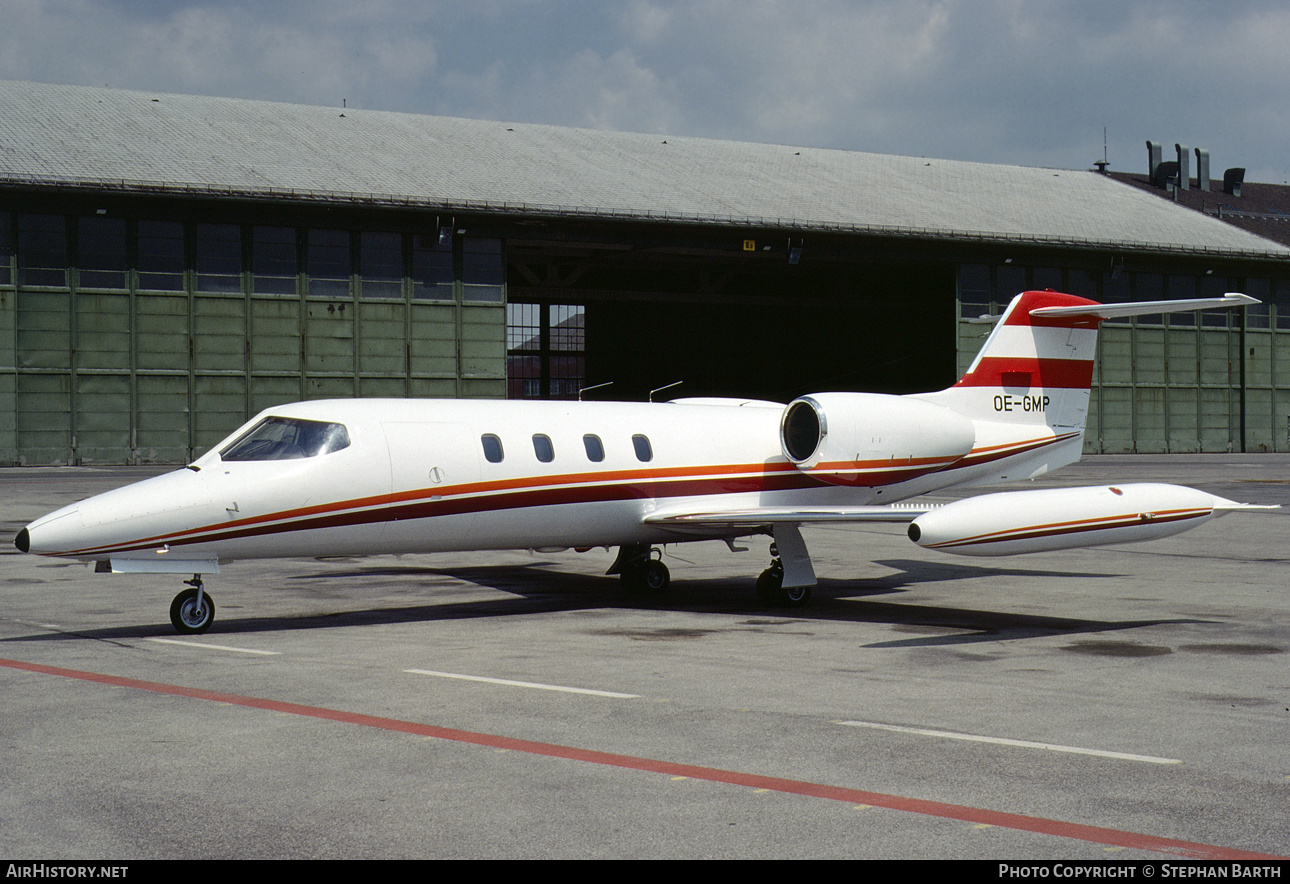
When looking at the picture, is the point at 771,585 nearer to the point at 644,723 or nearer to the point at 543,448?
the point at 543,448

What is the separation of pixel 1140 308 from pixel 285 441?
11759mm

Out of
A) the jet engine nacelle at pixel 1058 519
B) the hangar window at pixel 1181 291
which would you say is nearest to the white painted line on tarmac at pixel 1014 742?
the jet engine nacelle at pixel 1058 519

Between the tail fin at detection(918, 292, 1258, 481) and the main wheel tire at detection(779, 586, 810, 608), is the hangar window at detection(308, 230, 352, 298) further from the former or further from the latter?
the main wheel tire at detection(779, 586, 810, 608)

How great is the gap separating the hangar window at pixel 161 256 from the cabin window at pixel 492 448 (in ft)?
103

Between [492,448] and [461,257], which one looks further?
[461,257]

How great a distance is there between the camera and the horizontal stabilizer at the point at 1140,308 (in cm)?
1777

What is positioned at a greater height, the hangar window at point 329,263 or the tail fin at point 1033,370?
the hangar window at point 329,263

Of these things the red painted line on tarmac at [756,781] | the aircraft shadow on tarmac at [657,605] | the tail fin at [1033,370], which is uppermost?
the tail fin at [1033,370]

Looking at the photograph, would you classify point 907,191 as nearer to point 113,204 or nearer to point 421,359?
point 421,359

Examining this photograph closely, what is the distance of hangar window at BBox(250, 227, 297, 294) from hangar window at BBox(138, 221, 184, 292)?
7.88ft

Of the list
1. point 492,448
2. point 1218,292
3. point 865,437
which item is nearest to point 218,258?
point 492,448

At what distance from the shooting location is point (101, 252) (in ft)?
141

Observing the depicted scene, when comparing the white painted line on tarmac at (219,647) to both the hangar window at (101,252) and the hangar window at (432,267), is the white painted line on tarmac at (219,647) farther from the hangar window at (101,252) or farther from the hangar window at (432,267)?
the hangar window at (432,267)
